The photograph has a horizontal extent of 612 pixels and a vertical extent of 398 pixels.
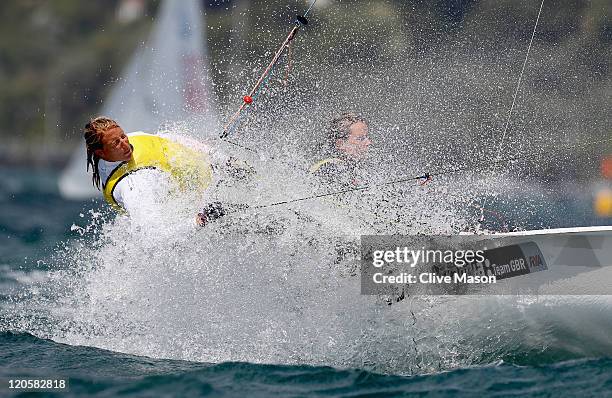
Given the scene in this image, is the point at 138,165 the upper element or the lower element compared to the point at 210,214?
upper

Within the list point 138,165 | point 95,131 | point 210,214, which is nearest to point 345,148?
point 210,214

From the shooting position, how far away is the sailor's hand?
16.0ft

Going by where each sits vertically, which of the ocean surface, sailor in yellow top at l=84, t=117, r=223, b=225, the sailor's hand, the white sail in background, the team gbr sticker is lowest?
the ocean surface

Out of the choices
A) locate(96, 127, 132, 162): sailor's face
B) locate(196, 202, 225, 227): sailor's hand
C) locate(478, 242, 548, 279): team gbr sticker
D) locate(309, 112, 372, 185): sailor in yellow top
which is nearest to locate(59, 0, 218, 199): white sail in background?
locate(309, 112, 372, 185): sailor in yellow top

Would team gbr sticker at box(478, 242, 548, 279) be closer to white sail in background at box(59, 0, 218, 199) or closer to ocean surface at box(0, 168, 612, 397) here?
ocean surface at box(0, 168, 612, 397)

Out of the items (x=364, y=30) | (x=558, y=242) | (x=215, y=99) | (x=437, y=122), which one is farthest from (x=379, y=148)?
(x=215, y=99)

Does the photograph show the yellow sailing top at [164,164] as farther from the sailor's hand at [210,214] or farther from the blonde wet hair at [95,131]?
the sailor's hand at [210,214]

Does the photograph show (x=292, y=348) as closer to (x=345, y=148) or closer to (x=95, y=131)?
(x=345, y=148)

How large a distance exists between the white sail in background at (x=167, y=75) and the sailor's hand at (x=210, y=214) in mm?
6215

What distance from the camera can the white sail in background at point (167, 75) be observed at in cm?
1157

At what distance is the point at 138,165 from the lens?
5.09 metres

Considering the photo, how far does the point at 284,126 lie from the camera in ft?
21.2

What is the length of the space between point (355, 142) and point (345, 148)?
0.07 meters

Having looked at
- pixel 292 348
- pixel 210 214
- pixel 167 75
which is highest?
pixel 167 75
